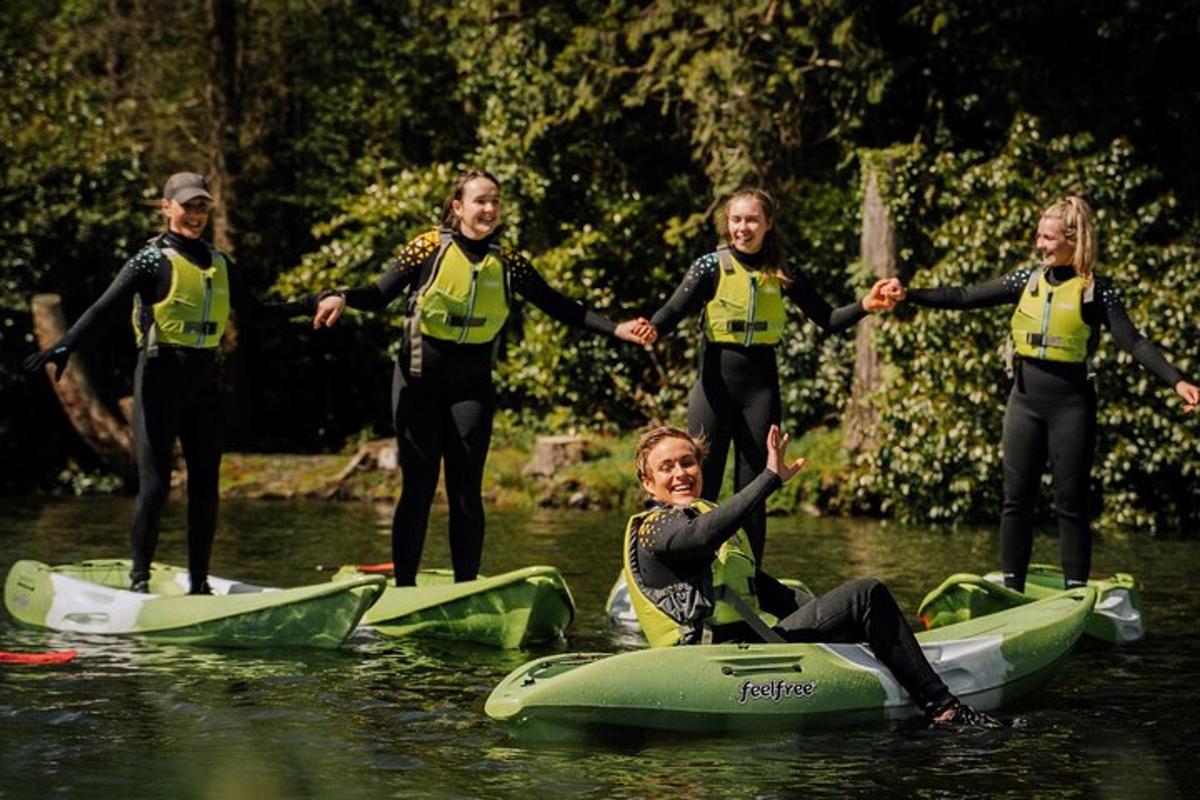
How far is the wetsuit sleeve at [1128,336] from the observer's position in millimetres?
8789

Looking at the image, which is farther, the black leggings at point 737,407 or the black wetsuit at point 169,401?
the black leggings at point 737,407

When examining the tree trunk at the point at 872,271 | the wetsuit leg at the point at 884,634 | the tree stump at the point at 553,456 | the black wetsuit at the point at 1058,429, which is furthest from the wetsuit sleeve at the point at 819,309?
the tree stump at the point at 553,456

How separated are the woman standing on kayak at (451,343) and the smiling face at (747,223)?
0.60 meters

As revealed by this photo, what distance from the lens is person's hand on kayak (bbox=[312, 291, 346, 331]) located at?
29.0 ft

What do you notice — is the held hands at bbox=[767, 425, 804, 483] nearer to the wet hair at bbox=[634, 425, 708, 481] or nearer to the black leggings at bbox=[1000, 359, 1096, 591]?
the wet hair at bbox=[634, 425, 708, 481]

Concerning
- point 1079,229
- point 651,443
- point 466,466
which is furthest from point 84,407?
point 651,443

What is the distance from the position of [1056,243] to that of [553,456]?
9565 mm

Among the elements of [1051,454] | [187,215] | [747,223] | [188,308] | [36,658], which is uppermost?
[747,223]

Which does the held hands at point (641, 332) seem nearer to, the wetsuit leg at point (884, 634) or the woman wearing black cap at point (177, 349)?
the woman wearing black cap at point (177, 349)

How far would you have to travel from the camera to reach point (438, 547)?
1358 cm

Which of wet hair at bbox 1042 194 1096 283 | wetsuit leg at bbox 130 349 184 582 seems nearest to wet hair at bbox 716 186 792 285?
wet hair at bbox 1042 194 1096 283

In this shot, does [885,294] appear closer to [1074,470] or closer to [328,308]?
[1074,470]

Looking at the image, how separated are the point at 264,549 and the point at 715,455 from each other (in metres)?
5.11

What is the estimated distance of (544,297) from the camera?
9.17 meters
